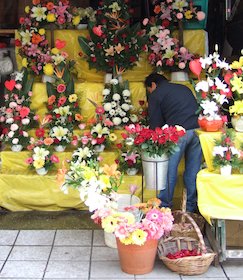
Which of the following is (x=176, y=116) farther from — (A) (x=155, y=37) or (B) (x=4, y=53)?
(B) (x=4, y=53)

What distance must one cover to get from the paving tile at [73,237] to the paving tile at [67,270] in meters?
0.44

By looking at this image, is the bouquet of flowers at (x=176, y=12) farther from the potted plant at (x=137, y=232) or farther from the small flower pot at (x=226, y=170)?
the potted plant at (x=137, y=232)

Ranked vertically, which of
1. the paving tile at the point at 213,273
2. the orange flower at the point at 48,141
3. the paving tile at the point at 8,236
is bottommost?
the paving tile at the point at 8,236

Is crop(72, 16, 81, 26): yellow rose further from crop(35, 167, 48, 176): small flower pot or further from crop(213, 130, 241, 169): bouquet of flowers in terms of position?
crop(213, 130, 241, 169): bouquet of flowers

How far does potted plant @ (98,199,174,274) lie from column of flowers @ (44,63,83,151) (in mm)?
1826

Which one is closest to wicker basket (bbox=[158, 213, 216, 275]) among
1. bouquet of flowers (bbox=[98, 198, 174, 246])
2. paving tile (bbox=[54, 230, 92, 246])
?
bouquet of flowers (bbox=[98, 198, 174, 246])

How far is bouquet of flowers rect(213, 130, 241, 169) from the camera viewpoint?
418cm

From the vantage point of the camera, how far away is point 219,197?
14.2 ft

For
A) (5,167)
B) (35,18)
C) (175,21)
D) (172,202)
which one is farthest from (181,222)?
(35,18)

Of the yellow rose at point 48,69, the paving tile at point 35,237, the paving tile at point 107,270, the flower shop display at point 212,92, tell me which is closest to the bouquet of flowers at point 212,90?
the flower shop display at point 212,92

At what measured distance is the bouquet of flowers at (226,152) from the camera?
13.7ft

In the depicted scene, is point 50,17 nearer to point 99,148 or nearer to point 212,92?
point 99,148

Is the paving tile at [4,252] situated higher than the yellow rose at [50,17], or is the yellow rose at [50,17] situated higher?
the yellow rose at [50,17]

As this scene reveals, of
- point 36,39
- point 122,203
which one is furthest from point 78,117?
point 122,203
